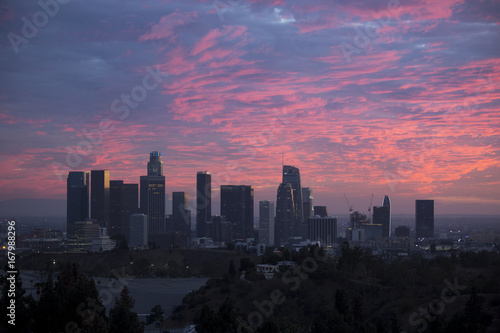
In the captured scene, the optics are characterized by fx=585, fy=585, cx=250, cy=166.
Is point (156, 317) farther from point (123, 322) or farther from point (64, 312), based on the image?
point (123, 322)

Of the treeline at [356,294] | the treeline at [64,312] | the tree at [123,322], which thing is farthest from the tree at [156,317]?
the tree at [123,322]

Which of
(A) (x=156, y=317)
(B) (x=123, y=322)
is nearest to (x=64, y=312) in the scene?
(B) (x=123, y=322)

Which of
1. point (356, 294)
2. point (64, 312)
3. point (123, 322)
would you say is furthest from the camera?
point (356, 294)

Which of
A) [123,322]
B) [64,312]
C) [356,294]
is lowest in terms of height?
[356,294]

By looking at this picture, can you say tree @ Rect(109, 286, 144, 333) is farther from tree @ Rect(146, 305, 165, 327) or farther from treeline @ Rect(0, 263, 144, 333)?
tree @ Rect(146, 305, 165, 327)

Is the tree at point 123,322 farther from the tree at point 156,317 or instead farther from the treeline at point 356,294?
the tree at point 156,317

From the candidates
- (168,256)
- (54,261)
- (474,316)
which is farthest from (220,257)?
(474,316)

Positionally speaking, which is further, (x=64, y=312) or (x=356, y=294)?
(x=356, y=294)

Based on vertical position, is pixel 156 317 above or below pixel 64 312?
below

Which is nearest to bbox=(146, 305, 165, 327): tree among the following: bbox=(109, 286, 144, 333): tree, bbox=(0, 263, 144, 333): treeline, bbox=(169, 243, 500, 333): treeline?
bbox=(169, 243, 500, 333): treeline

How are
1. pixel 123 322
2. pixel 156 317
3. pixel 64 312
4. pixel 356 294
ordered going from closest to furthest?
pixel 123 322 → pixel 64 312 → pixel 356 294 → pixel 156 317

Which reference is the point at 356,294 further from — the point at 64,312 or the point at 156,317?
the point at 64,312
